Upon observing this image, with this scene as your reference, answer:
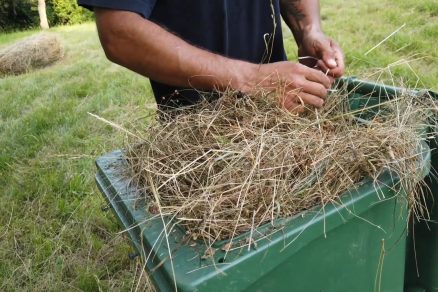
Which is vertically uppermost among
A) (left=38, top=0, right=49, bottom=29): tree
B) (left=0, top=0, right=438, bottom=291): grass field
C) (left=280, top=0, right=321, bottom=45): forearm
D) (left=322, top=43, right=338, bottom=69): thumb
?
(left=280, top=0, right=321, bottom=45): forearm

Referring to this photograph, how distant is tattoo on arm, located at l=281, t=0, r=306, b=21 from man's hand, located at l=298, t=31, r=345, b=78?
0.12 metres

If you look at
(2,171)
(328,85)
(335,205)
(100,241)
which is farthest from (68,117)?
(335,205)

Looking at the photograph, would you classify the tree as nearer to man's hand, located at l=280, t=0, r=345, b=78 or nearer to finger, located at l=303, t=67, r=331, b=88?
man's hand, located at l=280, t=0, r=345, b=78

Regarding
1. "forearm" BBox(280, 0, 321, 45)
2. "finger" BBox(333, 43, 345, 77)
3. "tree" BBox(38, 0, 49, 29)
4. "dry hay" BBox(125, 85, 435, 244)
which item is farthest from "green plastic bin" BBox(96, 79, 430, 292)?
"tree" BBox(38, 0, 49, 29)

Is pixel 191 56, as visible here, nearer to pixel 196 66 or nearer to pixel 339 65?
pixel 196 66

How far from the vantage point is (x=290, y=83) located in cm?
134

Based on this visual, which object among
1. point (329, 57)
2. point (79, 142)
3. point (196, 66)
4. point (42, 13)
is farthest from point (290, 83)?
point (42, 13)

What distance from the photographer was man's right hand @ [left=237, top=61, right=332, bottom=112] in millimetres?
1344

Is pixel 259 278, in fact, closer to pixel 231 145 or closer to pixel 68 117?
pixel 231 145

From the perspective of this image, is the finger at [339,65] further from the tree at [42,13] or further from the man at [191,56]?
the tree at [42,13]

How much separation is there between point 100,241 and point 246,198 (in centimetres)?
184

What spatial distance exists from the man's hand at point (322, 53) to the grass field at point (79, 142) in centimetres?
Result: 13

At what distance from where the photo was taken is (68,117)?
14.8ft

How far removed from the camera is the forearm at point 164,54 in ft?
4.55
